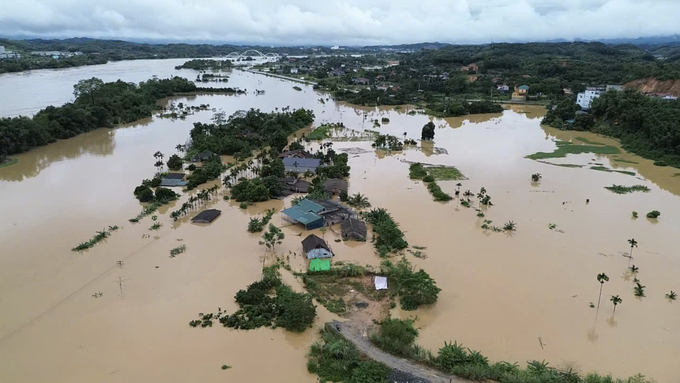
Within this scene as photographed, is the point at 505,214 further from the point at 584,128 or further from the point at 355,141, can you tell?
the point at 584,128

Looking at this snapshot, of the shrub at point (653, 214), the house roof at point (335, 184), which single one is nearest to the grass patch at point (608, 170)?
the shrub at point (653, 214)

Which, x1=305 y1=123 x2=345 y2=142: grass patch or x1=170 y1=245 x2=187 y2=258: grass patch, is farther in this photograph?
x1=305 y1=123 x2=345 y2=142: grass patch

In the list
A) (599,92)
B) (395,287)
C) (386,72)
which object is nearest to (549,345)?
(395,287)

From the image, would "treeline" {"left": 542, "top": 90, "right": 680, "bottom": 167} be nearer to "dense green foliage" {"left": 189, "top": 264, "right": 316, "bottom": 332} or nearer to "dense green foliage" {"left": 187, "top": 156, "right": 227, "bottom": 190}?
"dense green foliage" {"left": 189, "top": 264, "right": 316, "bottom": 332}

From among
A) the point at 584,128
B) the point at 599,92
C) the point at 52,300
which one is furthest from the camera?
the point at 599,92

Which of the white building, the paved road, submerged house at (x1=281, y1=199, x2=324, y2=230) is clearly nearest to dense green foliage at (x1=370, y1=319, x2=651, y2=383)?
the paved road

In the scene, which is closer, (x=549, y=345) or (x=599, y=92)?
(x=549, y=345)
